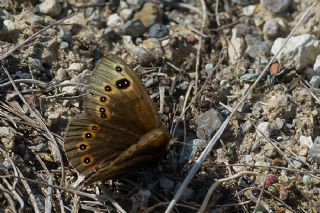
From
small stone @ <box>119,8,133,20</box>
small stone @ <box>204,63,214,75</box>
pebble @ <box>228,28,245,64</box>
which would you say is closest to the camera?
small stone @ <box>204,63,214,75</box>

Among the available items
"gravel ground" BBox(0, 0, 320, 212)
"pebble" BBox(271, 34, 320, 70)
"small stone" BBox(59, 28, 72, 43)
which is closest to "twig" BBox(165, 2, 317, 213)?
"gravel ground" BBox(0, 0, 320, 212)

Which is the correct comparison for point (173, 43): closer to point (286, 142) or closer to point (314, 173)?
point (286, 142)

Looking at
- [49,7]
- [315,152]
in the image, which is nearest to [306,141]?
[315,152]

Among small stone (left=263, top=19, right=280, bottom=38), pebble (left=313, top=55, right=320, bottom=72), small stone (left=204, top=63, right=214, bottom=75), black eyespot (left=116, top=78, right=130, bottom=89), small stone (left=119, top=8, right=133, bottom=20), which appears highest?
small stone (left=119, top=8, right=133, bottom=20)

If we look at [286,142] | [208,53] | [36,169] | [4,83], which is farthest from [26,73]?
[286,142]

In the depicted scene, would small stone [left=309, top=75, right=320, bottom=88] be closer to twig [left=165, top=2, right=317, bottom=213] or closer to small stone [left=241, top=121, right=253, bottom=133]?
twig [left=165, top=2, right=317, bottom=213]

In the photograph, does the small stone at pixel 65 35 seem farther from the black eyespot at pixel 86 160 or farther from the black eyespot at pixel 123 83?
the black eyespot at pixel 86 160
